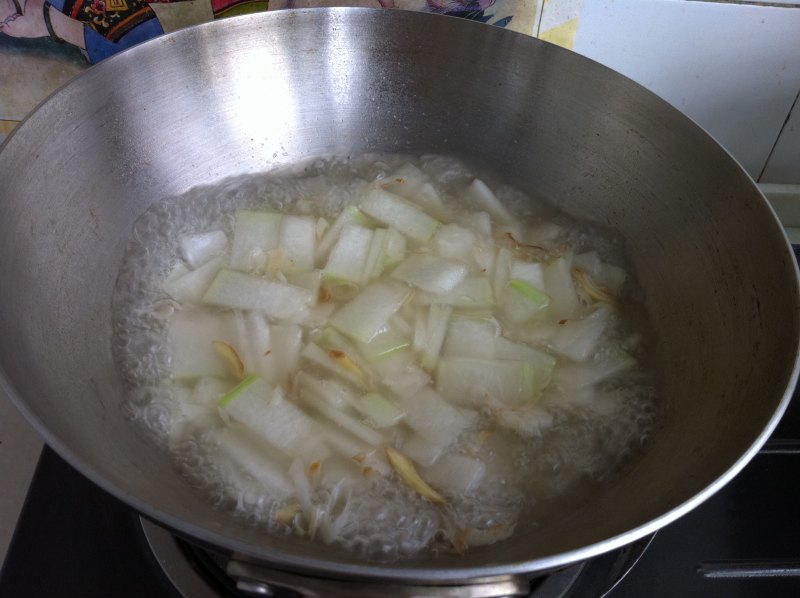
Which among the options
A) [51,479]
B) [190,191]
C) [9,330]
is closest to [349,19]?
[190,191]

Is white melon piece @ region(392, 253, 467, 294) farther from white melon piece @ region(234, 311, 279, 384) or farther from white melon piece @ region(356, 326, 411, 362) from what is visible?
white melon piece @ region(234, 311, 279, 384)

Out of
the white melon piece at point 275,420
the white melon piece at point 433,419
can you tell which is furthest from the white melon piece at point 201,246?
the white melon piece at point 433,419

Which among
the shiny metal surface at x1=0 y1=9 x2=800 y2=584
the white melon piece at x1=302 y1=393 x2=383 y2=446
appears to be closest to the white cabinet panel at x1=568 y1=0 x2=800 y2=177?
the shiny metal surface at x1=0 y1=9 x2=800 y2=584

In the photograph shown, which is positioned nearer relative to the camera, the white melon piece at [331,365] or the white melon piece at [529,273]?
the white melon piece at [331,365]

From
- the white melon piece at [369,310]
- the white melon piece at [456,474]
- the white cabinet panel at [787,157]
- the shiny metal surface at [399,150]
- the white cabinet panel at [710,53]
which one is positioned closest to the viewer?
the shiny metal surface at [399,150]

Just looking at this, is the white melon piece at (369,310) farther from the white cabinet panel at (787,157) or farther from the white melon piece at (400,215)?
the white cabinet panel at (787,157)

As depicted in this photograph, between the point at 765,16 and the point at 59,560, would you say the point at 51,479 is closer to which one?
the point at 59,560
